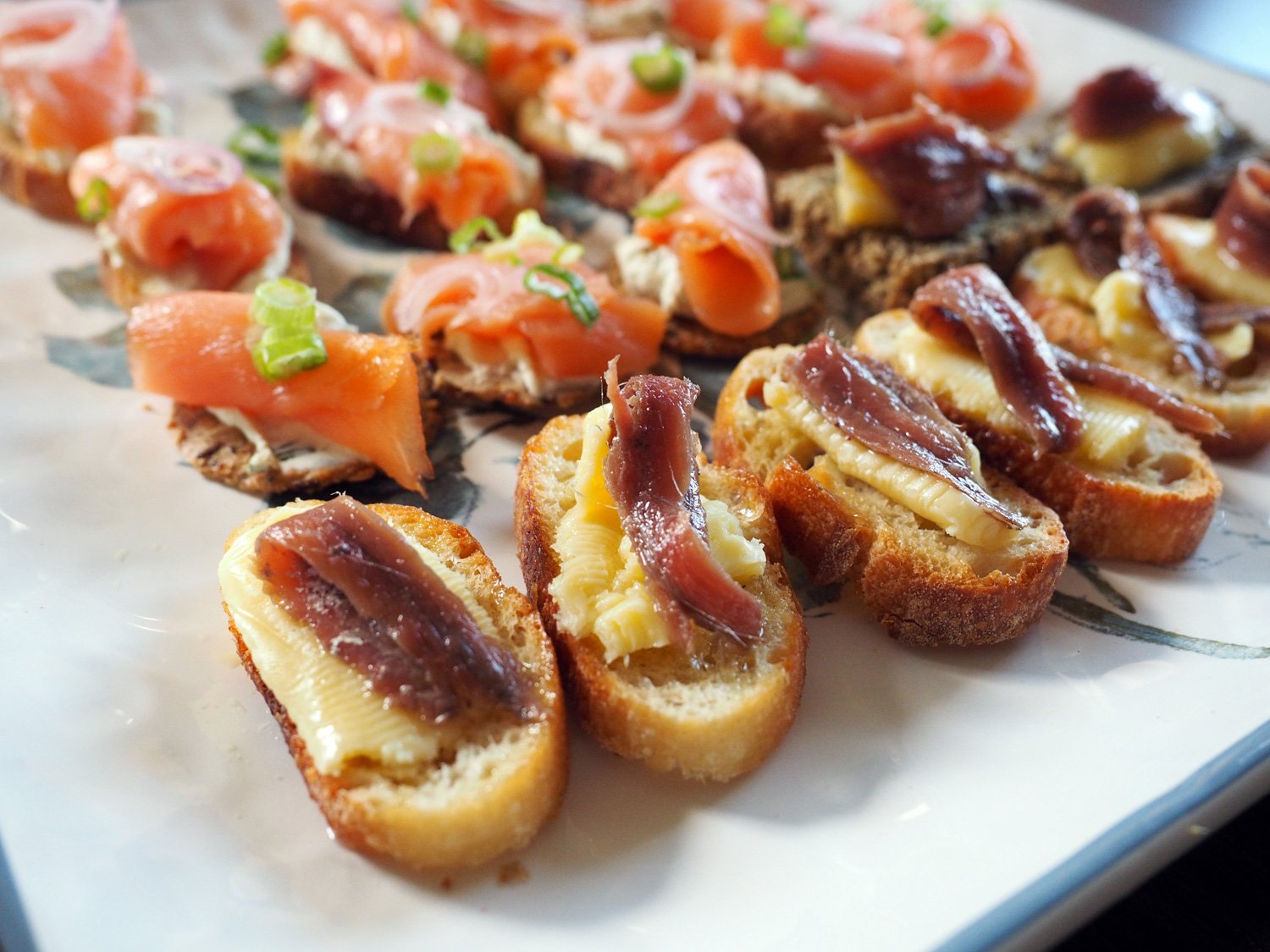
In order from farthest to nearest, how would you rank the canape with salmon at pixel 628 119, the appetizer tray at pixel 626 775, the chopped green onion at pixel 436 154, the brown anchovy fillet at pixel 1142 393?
the canape with salmon at pixel 628 119 → the chopped green onion at pixel 436 154 → the brown anchovy fillet at pixel 1142 393 → the appetizer tray at pixel 626 775

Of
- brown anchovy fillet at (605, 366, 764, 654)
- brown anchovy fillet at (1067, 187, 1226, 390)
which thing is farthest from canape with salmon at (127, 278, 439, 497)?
brown anchovy fillet at (1067, 187, 1226, 390)

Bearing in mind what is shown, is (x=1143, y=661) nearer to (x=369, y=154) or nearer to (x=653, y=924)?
(x=653, y=924)

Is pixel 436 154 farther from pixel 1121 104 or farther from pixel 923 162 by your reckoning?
pixel 1121 104

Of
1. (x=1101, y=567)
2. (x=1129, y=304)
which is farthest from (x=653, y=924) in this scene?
(x=1129, y=304)

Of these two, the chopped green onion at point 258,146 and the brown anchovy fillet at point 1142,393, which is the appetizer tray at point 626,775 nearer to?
the brown anchovy fillet at point 1142,393

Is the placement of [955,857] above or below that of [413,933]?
above

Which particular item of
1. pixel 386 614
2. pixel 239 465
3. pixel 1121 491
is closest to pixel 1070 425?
pixel 1121 491

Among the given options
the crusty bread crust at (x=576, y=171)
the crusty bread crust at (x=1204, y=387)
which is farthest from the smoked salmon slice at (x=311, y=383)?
the crusty bread crust at (x=1204, y=387)
